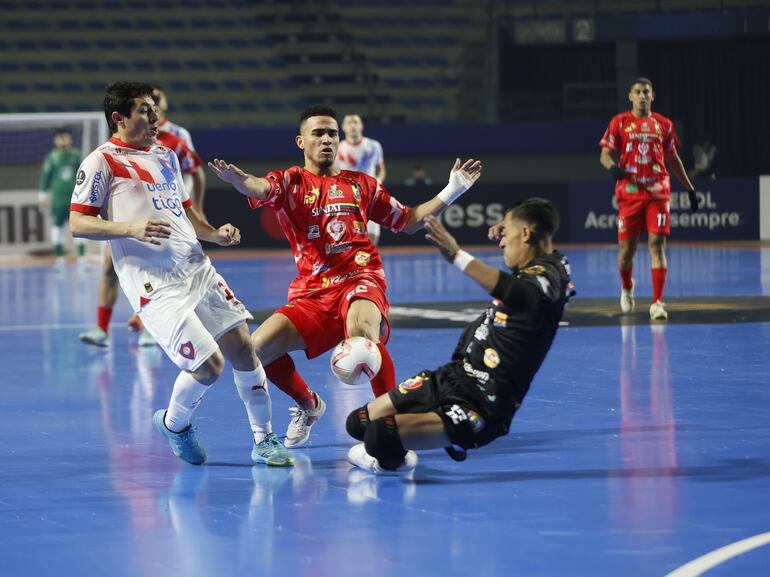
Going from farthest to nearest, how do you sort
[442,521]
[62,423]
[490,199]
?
[490,199] < [62,423] < [442,521]

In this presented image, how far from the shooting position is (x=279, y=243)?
83.4ft

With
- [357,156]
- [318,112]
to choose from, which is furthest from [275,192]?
[357,156]

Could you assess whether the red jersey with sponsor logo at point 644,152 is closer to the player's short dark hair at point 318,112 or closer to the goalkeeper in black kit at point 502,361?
the player's short dark hair at point 318,112

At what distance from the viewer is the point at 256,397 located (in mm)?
5969

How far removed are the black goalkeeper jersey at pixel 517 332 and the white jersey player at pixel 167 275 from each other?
1.11m

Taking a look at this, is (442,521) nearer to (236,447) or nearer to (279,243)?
(236,447)

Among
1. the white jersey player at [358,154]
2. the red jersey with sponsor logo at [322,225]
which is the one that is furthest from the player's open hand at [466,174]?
the white jersey player at [358,154]

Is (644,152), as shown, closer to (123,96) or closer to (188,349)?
(123,96)

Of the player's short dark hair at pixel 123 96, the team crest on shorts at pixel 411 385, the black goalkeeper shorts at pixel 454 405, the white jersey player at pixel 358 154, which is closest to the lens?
the black goalkeeper shorts at pixel 454 405

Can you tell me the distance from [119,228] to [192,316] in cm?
54

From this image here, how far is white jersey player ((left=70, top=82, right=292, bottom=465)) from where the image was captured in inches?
225

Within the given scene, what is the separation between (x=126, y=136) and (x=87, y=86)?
→ 23528mm

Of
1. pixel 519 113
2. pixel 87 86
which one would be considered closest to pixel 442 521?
pixel 519 113

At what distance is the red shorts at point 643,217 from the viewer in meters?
12.0
